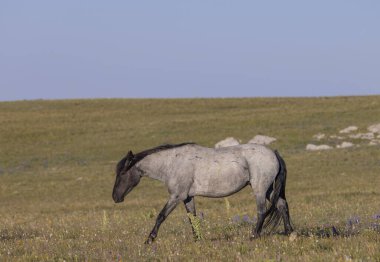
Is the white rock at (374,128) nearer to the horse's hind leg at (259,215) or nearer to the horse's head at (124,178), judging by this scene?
the horse's hind leg at (259,215)

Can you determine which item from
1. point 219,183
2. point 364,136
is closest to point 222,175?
point 219,183

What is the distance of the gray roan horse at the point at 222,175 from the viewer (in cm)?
1230

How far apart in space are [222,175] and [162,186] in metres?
25.3

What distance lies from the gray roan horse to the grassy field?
0.59 m

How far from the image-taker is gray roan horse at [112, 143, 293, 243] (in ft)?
40.4

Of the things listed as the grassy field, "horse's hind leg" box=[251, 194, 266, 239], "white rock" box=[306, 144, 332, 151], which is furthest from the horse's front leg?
"white rock" box=[306, 144, 332, 151]

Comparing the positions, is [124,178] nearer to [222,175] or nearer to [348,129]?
[222,175]

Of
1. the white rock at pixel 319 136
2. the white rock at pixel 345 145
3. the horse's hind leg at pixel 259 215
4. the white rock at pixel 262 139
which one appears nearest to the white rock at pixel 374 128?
the white rock at pixel 319 136

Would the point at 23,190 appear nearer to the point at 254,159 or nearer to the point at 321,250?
the point at 254,159

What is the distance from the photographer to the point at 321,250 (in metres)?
10.0

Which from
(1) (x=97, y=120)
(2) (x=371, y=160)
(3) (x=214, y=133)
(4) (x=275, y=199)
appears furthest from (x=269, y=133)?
(4) (x=275, y=199)

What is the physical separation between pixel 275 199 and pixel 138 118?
6231 centimetres

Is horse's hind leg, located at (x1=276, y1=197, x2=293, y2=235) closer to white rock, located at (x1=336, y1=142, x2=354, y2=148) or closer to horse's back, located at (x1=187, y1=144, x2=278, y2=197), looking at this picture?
horse's back, located at (x1=187, y1=144, x2=278, y2=197)

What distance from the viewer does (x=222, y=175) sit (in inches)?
484
